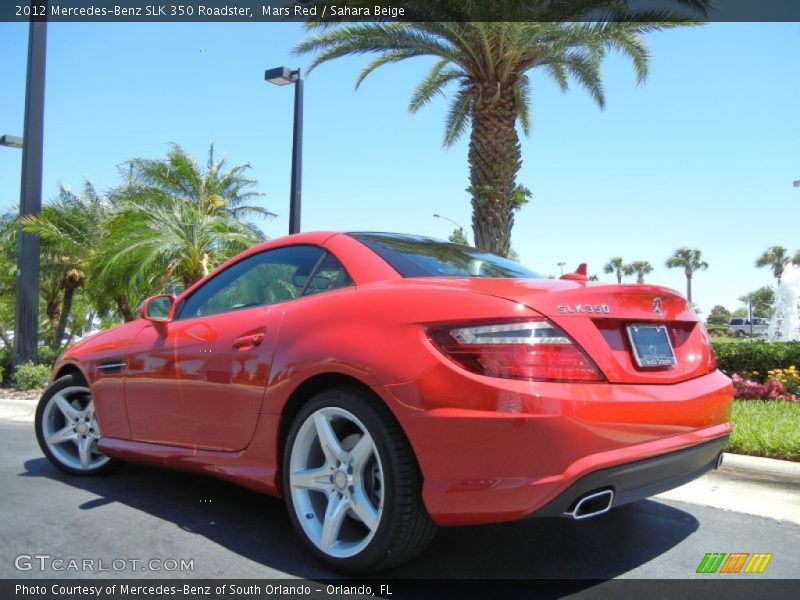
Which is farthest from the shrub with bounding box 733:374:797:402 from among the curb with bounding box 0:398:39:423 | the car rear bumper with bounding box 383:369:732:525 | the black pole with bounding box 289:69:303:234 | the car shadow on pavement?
the curb with bounding box 0:398:39:423

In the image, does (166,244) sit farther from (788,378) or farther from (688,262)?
(688,262)

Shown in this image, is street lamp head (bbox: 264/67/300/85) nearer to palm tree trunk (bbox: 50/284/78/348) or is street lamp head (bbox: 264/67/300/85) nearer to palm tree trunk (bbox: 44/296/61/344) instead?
palm tree trunk (bbox: 50/284/78/348)

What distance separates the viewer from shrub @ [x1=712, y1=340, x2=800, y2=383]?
9.53 metres

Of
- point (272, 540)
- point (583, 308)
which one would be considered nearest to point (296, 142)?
point (272, 540)

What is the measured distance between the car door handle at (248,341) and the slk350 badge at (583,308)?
1.43 meters

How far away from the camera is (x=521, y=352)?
2479mm

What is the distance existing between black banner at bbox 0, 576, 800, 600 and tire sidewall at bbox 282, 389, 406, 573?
0.33ft

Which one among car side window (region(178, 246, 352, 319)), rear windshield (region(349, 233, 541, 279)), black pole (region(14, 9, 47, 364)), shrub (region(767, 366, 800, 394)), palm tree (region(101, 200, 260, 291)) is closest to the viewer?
rear windshield (region(349, 233, 541, 279))

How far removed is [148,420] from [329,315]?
1551 millimetres

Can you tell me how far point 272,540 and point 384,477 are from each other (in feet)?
3.36

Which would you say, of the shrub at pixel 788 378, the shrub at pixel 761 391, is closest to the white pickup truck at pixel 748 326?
the shrub at pixel 788 378

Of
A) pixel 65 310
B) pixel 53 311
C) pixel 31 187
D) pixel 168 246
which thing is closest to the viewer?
pixel 31 187

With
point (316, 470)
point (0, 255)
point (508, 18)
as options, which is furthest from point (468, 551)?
point (0, 255)

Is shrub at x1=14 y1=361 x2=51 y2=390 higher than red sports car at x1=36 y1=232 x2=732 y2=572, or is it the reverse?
red sports car at x1=36 y1=232 x2=732 y2=572
